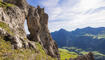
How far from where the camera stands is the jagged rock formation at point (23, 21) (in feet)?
150

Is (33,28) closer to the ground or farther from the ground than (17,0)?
closer to the ground

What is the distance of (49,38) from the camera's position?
93.8m

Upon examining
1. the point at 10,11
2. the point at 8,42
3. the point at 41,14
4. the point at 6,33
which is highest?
the point at 41,14

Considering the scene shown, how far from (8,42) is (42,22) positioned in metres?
61.3

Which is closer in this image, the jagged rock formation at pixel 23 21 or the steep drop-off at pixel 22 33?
the steep drop-off at pixel 22 33

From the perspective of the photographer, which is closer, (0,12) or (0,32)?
(0,32)

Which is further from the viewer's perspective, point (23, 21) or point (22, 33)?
point (23, 21)

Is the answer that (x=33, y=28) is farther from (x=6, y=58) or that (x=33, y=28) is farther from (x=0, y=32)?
(x=6, y=58)

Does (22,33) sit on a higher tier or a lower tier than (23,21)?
lower

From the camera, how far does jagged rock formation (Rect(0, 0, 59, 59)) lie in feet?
150

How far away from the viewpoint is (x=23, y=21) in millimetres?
66750

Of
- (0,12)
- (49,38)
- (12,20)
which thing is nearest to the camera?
(0,12)

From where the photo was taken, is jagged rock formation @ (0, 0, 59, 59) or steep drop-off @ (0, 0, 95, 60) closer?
steep drop-off @ (0, 0, 95, 60)

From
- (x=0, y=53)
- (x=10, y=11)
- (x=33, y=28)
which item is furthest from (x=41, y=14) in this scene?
(x=0, y=53)
